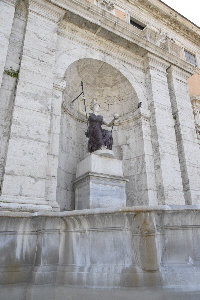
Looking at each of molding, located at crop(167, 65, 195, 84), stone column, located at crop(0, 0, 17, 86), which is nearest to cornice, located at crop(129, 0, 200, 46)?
molding, located at crop(167, 65, 195, 84)

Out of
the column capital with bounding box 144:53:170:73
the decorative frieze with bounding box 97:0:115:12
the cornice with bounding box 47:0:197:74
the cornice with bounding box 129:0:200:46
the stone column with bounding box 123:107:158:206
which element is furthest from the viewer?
the cornice with bounding box 129:0:200:46

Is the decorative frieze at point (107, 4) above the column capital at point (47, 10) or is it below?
above

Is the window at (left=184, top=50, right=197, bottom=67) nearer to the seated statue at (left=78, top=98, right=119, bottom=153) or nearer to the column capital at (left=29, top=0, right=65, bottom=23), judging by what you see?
the column capital at (left=29, top=0, right=65, bottom=23)

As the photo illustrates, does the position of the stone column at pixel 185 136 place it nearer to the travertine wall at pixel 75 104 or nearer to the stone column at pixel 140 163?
the travertine wall at pixel 75 104

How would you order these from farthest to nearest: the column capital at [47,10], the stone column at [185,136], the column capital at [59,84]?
the stone column at [185,136] < the column capital at [47,10] < the column capital at [59,84]

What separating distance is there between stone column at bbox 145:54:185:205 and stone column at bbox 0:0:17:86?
5.11m

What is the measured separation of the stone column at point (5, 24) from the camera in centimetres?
582

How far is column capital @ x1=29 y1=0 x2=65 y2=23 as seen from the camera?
6.91 meters

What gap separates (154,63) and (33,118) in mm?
6058

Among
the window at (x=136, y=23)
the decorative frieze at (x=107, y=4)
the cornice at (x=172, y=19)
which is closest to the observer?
the decorative frieze at (x=107, y=4)

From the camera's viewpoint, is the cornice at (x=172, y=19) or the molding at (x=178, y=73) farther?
the cornice at (x=172, y=19)

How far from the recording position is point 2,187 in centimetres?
468

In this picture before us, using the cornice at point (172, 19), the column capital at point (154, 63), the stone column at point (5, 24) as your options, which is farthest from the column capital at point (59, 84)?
the cornice at point (172, 19)

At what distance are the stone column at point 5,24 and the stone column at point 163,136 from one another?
16.8 feet
